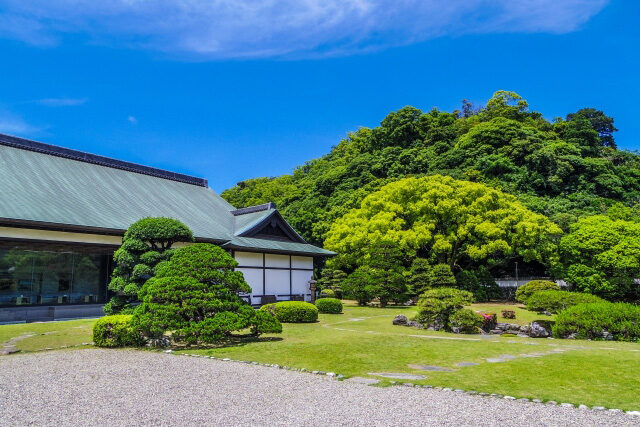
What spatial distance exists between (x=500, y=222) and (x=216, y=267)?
67.4 ft

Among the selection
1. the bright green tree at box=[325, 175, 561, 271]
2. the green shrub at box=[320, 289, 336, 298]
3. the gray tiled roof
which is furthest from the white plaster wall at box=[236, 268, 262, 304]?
the bright green tree at box=[325, 175, 561, 271]

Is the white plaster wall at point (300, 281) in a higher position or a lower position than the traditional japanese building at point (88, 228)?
lower

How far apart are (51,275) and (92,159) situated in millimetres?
8967

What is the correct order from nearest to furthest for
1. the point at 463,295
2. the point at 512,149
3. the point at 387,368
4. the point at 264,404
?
1. the point at 264,404
2. the point at 387,368
3. the point at 463,295
4. the point at 512,149

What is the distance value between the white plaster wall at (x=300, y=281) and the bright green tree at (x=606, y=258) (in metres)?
14.2

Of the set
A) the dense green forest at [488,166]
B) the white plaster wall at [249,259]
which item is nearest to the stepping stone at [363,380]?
the white plaster wall at [249,259]

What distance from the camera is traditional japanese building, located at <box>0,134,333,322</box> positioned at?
1599 centimetres

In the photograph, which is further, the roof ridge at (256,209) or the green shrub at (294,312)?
the roof ridge at (256,209)

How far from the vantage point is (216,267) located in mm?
11516

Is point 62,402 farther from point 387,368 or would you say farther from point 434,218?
point 434,218

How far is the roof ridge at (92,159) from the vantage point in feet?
68.2

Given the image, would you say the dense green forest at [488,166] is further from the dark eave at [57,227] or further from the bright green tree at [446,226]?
the dark eave at [57,227]

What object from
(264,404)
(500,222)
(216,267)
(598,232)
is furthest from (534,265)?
(264,404)

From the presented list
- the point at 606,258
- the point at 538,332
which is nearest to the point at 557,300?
the point at 538,332
